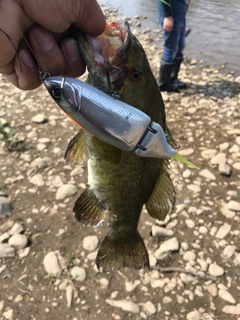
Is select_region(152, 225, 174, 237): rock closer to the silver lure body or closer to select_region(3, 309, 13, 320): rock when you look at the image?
select_region(3, 309, 13, 320): rock

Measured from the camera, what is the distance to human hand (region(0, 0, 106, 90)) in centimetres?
178

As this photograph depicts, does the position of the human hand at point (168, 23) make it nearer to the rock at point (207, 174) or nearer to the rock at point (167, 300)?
the rock at point (207, 174)

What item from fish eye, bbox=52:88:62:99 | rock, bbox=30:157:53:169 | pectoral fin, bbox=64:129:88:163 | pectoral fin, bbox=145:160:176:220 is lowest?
rock, bbox=30:157:53:169

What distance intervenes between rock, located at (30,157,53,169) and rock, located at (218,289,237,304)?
2752 mm

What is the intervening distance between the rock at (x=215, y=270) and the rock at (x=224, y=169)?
151cm

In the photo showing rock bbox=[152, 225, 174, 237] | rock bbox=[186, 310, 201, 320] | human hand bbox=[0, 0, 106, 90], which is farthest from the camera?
rock bbox=[152, 225, 174, 237]

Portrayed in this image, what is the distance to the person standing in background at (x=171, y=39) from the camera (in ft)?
21.9

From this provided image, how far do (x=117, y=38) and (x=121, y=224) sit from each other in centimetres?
119

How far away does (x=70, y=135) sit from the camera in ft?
18.3

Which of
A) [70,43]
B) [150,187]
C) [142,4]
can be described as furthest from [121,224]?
[142,4]

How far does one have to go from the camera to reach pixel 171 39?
7004mm

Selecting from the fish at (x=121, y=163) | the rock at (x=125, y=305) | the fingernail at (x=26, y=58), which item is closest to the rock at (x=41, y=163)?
the rock at (x=125, y=305)

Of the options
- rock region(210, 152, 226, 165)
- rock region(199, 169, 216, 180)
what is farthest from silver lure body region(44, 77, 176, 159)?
rock region(210, 152, 226, 165)

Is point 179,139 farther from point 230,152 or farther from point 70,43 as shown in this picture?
point 70,43
